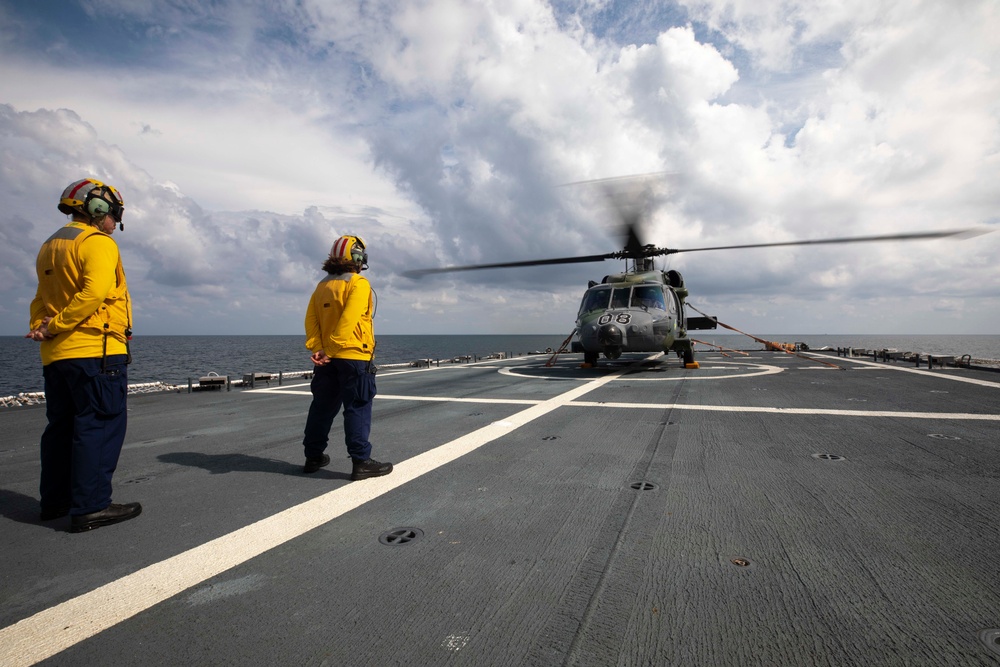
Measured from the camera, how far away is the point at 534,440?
505cm

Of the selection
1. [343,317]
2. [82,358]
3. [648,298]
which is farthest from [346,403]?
[648,298]

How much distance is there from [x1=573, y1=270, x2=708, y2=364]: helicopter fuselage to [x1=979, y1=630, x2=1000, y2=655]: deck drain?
9.78 m

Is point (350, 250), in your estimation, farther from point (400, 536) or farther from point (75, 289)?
point (400, 536)

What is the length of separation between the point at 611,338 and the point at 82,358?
33.3ft

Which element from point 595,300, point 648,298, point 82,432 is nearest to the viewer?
point 82,432

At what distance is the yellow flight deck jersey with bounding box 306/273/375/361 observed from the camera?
3.74 m

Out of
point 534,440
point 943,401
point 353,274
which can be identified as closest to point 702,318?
point 943,401

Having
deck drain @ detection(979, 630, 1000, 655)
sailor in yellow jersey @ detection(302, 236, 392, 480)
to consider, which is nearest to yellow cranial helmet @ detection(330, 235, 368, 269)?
sailor in yellow jersey @ detection(302, 236, 392, 480)

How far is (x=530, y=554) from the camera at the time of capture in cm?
247

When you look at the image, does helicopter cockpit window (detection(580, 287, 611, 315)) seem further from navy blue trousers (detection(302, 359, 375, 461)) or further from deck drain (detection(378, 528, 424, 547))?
deck drain (detection(378, 528, 424, 547))

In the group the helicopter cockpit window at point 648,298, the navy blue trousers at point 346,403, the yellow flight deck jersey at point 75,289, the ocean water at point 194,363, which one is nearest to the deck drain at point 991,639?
the navy blue trousers at point 346,403

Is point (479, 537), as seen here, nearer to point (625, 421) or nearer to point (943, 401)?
point (625, 421)

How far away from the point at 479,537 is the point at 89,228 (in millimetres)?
3154

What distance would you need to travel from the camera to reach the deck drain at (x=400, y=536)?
2.63m
